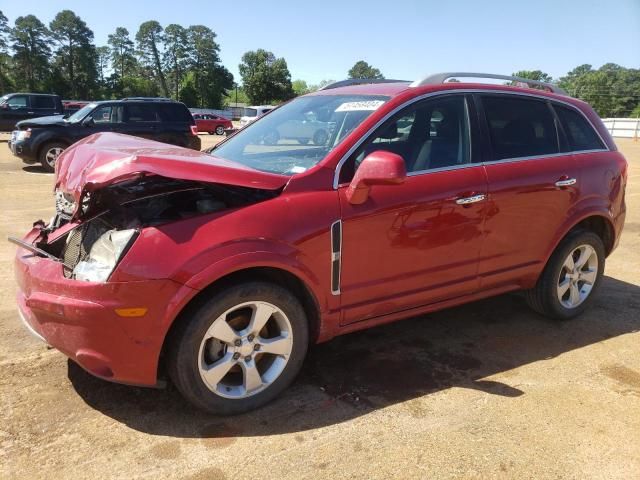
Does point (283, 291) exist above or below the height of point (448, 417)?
above

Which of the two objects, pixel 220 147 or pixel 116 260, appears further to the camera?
pixel 220 147

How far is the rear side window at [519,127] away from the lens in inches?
148

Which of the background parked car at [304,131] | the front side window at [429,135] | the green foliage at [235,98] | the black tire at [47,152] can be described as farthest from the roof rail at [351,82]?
the green foliage at [235,98]

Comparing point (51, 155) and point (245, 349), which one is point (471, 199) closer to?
point (245, 349)

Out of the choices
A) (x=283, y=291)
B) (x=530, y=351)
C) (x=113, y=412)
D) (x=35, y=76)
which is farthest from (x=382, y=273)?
(x=35, y=76)

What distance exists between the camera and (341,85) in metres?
4.43

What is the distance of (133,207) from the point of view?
2.81 meters

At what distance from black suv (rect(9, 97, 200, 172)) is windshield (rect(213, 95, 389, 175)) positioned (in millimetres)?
10161

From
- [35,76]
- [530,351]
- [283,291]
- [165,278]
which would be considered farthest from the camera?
[35,76]

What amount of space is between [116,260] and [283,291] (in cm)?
87

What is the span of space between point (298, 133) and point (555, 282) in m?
2.36

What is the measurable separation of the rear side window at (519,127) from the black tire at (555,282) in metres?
0.75

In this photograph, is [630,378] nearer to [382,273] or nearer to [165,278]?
[382,273]

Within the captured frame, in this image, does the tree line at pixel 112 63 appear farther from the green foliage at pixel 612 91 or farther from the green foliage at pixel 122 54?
the green foliage at pixel 612 91
